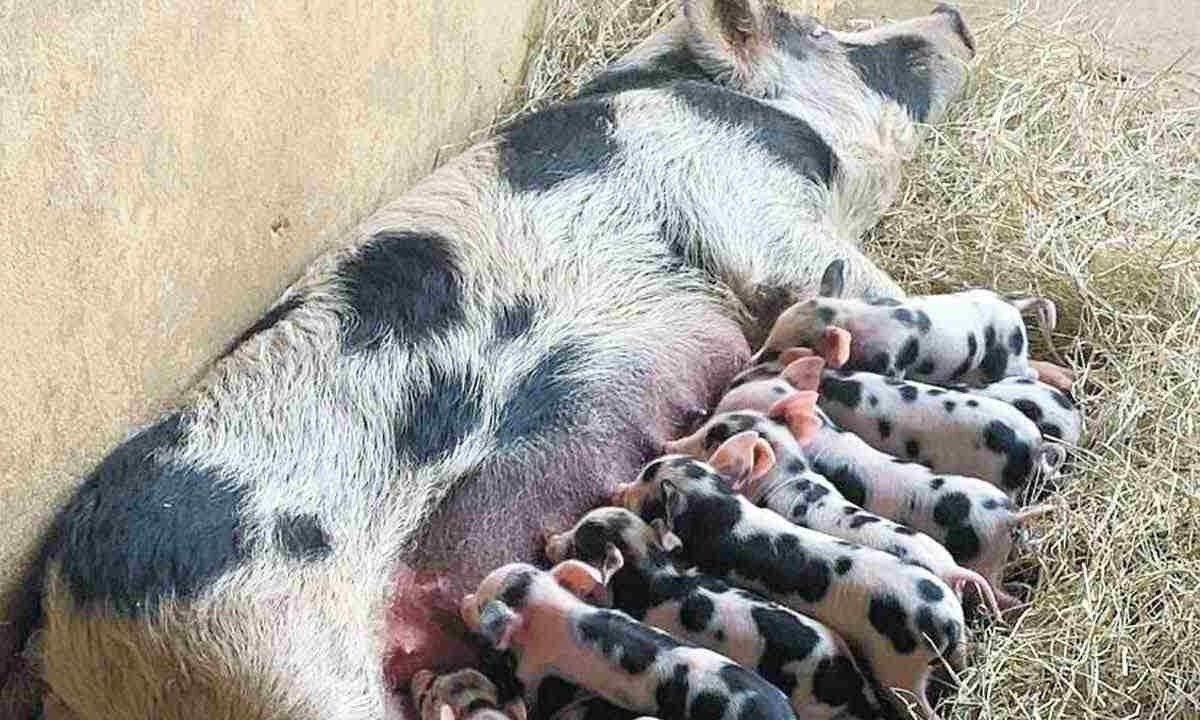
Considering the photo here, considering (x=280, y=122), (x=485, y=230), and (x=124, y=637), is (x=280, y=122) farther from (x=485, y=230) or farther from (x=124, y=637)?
(x=124, y=637)

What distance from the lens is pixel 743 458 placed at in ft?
7.62

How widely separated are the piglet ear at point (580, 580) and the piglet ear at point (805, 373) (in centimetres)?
52

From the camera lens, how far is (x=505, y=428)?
2.40 meters

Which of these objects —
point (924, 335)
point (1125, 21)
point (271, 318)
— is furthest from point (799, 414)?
point (1125, 21)

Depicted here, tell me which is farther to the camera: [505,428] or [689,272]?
[689,272]

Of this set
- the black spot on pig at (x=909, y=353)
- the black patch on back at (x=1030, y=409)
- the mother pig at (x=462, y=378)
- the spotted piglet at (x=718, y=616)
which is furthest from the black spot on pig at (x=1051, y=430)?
the spotted piglet at (x=718, y=616)

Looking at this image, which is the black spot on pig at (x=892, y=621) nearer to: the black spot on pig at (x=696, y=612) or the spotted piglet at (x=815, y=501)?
the spotted piglet at (x=815, y=501)

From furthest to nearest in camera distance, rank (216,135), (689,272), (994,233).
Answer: (994,233), (689,272), (216,135)

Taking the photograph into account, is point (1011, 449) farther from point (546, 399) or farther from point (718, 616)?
point (546, 399)

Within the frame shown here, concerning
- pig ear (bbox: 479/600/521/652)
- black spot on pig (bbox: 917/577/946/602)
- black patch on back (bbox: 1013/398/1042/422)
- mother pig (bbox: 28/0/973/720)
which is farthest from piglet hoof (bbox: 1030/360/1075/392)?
pig ear (bbox: 479/600/521/652)

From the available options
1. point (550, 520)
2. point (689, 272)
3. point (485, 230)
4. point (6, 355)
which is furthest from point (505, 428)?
point (6, 355)

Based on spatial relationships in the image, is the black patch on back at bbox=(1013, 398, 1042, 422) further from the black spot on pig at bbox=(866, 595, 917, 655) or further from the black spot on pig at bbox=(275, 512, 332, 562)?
the black spot on pig at bbox=(275, 512, 332, 562)

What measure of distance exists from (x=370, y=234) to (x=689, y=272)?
1.84 ft

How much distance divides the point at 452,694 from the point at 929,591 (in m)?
0.65
